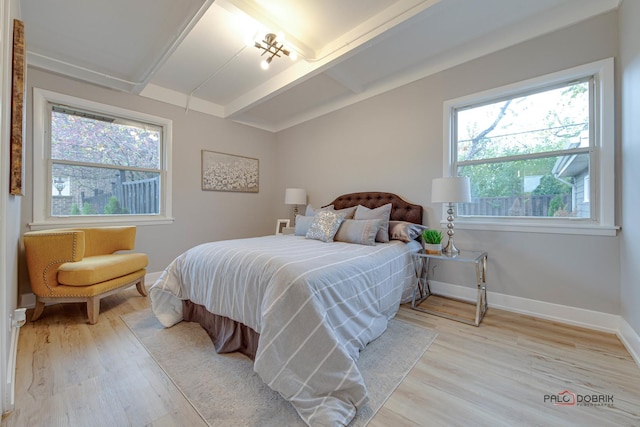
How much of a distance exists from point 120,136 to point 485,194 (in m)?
4.36

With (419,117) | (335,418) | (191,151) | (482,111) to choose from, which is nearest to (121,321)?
(335,418)

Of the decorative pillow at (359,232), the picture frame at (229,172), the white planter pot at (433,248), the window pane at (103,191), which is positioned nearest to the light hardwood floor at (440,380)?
the white planter pot at (433,248)

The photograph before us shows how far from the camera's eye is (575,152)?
7.04ft

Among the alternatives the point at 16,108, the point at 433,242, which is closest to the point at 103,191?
the point at 16,108

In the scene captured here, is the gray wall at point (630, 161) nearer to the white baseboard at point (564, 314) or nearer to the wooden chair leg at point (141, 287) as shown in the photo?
the white baseboard at point (564, 314)

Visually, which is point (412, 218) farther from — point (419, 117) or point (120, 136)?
point (120, 136)

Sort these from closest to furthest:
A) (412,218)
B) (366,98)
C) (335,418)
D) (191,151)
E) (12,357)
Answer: (335,418) < (12,357) < (412,218) < (366,98) < (191,151)

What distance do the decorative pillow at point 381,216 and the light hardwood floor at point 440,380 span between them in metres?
0.91

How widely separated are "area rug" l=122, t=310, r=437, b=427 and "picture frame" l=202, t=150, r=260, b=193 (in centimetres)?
226

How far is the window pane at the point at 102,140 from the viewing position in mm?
2789

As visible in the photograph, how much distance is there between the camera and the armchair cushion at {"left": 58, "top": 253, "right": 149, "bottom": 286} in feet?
7.08

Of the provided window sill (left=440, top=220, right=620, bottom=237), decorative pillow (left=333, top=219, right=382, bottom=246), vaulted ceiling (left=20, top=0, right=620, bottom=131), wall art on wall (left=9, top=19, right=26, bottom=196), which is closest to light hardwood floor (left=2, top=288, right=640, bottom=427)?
window sill (left=440, top=220, right=620, bottom=237)

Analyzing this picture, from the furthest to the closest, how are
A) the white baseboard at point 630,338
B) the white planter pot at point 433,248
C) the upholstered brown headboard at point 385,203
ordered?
the upholstered brown headboard at point 385,203 < the white planter pot at point 433,248 < the white baseboard at point 630,338

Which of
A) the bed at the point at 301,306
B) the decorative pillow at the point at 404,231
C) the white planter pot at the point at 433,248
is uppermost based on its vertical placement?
the decorative pillow at the point at 404,231
